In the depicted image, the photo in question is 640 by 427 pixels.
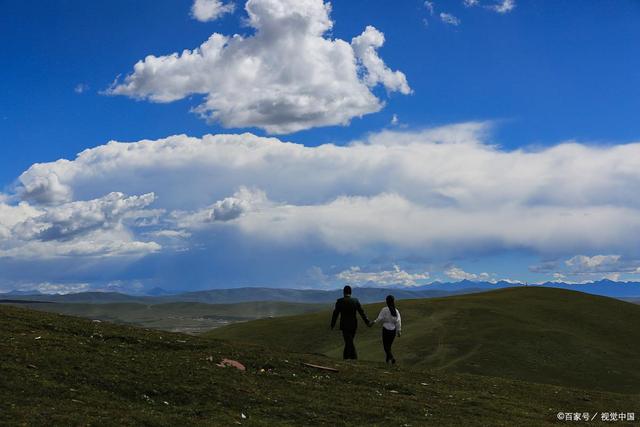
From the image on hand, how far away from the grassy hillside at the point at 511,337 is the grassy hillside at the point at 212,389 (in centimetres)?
3416

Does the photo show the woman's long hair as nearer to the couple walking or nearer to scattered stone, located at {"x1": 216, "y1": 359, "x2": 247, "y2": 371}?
the couple walking

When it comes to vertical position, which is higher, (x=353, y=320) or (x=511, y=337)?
(x=353, y=320)

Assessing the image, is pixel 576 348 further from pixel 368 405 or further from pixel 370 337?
pixel 368 405

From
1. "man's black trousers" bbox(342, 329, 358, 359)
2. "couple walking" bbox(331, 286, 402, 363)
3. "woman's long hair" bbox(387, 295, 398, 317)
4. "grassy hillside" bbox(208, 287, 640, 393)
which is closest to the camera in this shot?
"woman's long hair" bbox(387, 295, 398, 317)

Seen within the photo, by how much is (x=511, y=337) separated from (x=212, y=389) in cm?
6091

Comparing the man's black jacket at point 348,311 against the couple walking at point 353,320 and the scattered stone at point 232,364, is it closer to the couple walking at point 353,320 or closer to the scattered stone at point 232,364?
the couple walking at point 353,320

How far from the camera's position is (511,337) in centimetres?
7519

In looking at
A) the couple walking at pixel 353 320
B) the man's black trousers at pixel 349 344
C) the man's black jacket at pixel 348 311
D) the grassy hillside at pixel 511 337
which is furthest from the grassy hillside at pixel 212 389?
the grassy hillside at pixel 511 337

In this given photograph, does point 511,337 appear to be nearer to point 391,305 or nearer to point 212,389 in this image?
point 391,305

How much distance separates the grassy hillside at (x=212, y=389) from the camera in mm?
18672

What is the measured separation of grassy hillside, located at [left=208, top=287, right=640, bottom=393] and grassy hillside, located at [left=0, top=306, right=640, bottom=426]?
34.2 m

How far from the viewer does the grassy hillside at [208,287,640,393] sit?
209 ft

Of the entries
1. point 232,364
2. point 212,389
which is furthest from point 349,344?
point 212,389

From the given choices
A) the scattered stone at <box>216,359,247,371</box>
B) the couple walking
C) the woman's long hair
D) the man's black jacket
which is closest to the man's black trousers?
the couple walking
